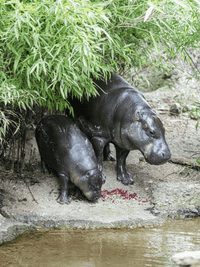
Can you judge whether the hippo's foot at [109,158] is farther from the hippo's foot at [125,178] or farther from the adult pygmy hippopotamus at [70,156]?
the adult pygmy hippopotamus at [70,156]

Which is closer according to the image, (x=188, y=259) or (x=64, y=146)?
(x=188, y=259)

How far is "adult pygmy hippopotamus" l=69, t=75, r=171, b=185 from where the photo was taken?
3.91 metres

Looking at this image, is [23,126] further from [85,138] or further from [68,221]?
[68,221]

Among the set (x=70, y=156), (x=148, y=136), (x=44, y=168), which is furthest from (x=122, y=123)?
(x=44, y=168)

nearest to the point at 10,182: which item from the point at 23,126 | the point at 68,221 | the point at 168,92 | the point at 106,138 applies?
the point at 23,126

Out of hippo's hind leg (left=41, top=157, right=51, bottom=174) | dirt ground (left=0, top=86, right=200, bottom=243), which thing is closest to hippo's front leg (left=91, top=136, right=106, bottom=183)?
dirt ground (left=0, top=86, right=200, bottom=243)

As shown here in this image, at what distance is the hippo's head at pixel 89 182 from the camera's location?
12.8 ft

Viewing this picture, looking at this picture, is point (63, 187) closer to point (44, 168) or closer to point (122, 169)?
point (44, 168)

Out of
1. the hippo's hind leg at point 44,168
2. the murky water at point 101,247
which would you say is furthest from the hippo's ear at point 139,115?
the hippo's hind leg at point 44,168

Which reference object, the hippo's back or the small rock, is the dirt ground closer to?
the hippo's back

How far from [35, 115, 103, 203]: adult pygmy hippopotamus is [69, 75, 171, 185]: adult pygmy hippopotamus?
0.89ft

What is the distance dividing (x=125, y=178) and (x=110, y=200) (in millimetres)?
503

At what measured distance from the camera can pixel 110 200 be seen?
4133 mm

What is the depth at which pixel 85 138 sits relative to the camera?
13.7 feet
